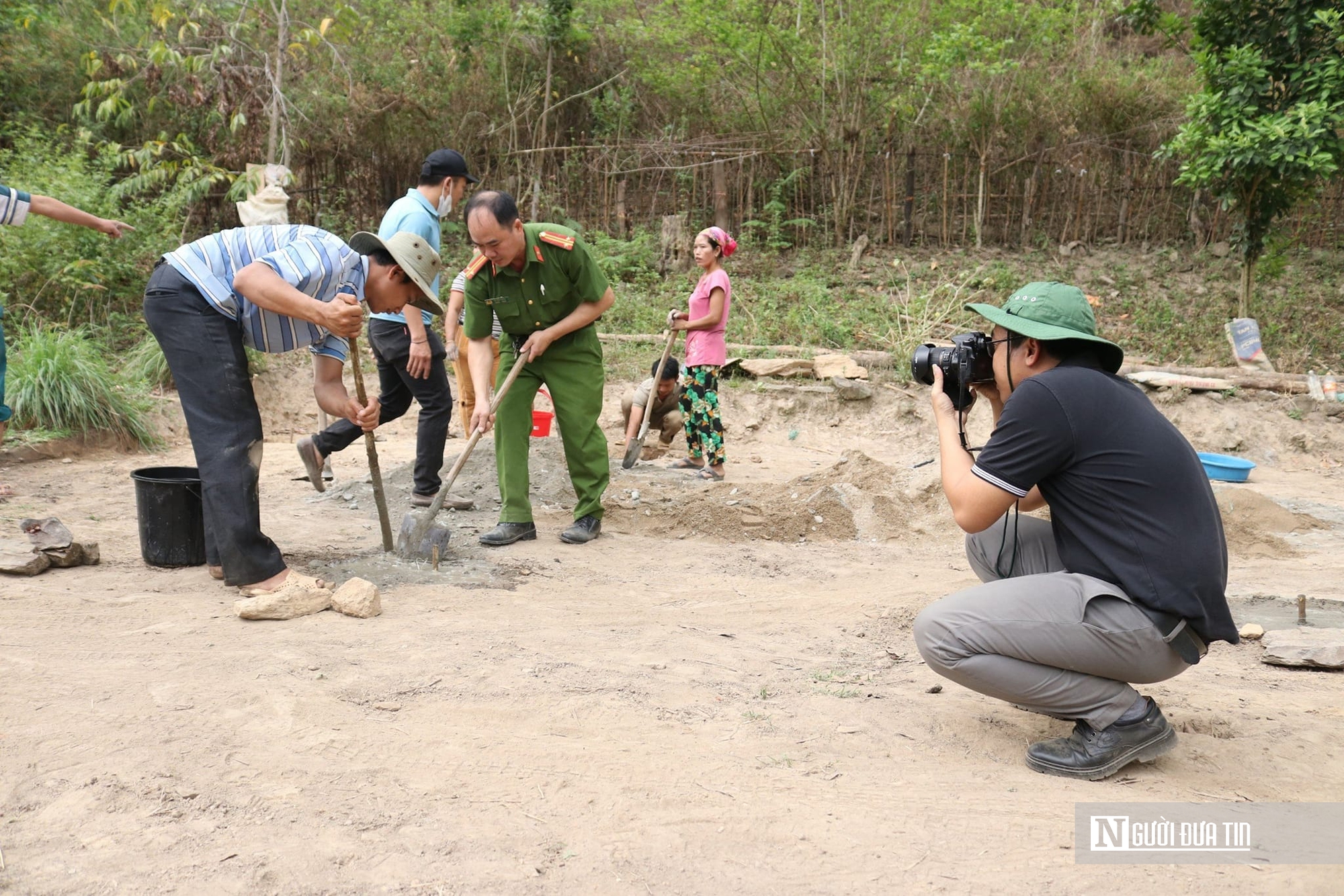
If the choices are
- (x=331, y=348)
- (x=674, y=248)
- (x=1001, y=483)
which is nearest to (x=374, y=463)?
(x=331, y=348)

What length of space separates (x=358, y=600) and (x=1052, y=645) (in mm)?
2356

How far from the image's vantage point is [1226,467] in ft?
23.9

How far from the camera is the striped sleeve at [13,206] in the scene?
178 inches

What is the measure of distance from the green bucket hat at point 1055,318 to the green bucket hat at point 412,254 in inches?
91.0

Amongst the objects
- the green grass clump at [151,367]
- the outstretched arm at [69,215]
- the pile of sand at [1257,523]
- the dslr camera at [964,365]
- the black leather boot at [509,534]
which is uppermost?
the outstretched arm at [69,215]

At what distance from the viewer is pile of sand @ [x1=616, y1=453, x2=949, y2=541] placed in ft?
18.5

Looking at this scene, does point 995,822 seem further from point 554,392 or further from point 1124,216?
point 1124,216

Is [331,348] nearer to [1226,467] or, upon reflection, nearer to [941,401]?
[941,401]

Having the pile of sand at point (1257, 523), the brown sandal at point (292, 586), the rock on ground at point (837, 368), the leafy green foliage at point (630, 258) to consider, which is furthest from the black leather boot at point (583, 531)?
the leafy green foliage at point (630, 258)

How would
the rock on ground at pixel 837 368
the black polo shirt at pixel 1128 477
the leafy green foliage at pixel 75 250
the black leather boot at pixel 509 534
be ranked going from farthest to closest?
the rock on ground at pixel 837 368 → the leafy green foliage at pixel 75 250 → the black leather boot at pixel 509 534 → the black polo shirt at pixel 1128 477

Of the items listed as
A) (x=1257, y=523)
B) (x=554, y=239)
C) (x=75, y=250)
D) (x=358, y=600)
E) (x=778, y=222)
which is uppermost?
(x=778, y=222)

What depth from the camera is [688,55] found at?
581 inches

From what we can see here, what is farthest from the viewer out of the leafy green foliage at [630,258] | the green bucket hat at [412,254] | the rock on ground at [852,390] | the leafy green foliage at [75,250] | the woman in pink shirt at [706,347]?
the leafy green foliage at [630,258]

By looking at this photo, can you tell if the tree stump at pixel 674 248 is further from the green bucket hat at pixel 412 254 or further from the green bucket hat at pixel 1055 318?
the green bucket hat at pixel 1055 318
